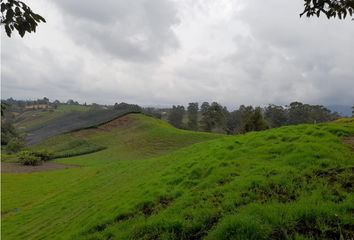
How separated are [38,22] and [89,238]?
7.54 m

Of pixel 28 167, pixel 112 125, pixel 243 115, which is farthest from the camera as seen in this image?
pixel 243 115

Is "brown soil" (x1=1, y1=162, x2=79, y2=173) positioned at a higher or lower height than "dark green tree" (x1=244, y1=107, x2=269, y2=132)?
lower

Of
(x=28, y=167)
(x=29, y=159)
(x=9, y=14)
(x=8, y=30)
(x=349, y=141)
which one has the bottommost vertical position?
(x=28, y=167)

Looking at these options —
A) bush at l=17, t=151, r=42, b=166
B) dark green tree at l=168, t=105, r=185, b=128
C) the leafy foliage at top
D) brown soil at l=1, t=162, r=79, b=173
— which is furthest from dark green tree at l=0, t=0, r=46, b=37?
dark green tree at l=168, t=105, r=185, b=128

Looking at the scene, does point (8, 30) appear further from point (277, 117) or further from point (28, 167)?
point (277, 117)

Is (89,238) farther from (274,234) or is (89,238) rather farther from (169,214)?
(274,234)

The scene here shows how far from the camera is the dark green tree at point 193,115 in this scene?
128125 millimetres

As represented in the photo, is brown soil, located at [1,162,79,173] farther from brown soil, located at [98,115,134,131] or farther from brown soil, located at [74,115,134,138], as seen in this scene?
brown soil, located at [98,115,134,131]

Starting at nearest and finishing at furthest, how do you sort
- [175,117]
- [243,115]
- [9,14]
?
[9,14] → [243,115] → [175,117]

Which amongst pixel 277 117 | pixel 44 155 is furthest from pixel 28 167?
pixel 277 117

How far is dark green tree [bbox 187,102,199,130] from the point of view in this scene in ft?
420

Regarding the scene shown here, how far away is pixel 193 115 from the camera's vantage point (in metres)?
143

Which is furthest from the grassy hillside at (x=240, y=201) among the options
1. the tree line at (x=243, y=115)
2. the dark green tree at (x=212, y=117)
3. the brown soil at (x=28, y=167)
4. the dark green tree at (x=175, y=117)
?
the dark green tree at (x=175, y=117)

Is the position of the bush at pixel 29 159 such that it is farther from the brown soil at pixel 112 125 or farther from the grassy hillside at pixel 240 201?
the grassy hillside at pixel 240 201
